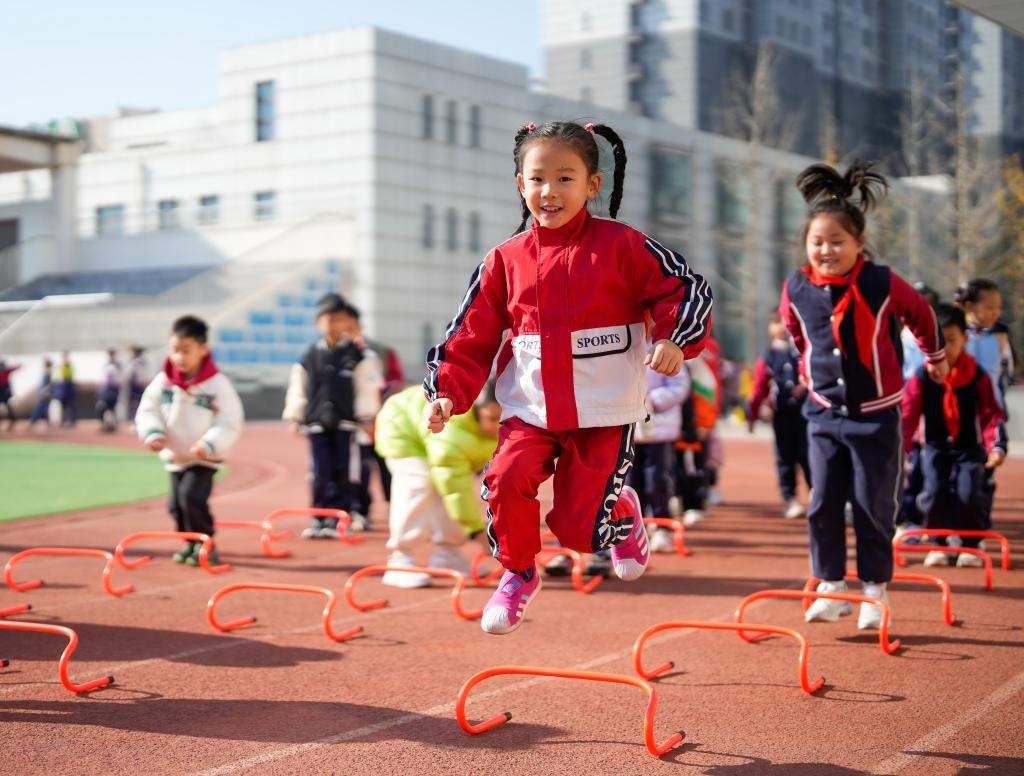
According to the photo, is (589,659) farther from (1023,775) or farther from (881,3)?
(881,3)

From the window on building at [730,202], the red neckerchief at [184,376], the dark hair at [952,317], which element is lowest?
the red neckerchief at [184,376]

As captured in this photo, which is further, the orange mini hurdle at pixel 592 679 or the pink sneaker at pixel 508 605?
the pink sneaker at pixel 508 605

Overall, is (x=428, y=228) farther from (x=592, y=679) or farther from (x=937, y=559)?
(x=592, y=679)

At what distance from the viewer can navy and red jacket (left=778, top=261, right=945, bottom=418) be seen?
6.47 metres

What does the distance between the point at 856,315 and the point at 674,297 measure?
223cm

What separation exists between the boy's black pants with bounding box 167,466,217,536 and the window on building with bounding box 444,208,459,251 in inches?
1202

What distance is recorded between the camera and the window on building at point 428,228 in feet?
127

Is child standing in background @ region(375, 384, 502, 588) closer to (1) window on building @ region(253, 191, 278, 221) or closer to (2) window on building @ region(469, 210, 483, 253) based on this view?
(2) window on building @ region(469, 210, 483, 253)

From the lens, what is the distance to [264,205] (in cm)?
3988

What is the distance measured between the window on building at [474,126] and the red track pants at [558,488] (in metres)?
36.2

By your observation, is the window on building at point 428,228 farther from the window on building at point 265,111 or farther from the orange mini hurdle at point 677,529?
the orange mini hurdle at point 677,529

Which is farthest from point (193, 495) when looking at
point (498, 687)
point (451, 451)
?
point (498, 687)

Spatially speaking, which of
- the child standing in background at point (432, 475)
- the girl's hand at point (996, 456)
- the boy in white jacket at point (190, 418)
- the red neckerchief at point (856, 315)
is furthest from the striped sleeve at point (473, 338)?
the girl's hand at point (996, 456)

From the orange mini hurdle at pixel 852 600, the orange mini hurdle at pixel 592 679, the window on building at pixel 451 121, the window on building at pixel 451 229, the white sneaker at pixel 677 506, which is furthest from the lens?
the window on building at pixel 451 229
